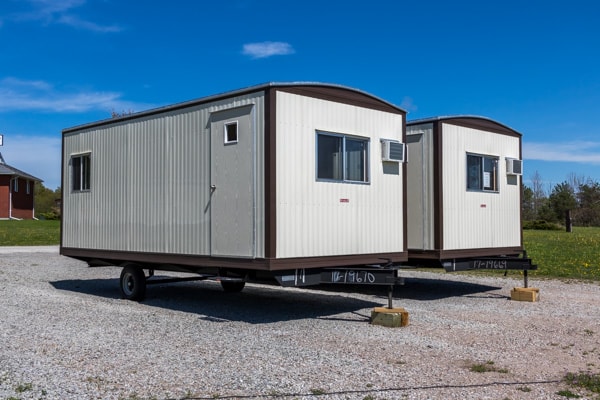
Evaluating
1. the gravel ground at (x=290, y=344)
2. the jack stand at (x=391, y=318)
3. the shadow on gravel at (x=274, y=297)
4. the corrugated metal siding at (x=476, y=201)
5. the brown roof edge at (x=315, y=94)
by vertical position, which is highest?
the brown roof edge at (x=315, y=94)

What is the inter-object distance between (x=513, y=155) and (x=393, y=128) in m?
3.41

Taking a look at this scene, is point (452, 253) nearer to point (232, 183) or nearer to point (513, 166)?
point (513, 166)

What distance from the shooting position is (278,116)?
8.28 metres

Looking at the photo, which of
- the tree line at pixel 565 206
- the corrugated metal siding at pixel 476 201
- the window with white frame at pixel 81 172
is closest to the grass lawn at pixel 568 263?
the corrugated metal siding at pixel 476 201

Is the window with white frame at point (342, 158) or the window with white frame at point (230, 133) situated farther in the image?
the window with white frame at point (342, 158)

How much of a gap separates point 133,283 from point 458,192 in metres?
5.70

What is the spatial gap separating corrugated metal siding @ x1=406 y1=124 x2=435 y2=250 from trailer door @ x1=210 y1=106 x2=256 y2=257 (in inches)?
139

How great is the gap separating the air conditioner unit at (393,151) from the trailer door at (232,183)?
2.20 m

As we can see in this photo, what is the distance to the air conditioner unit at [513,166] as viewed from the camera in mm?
11891

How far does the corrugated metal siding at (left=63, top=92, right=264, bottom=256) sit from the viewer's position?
9.28 meters

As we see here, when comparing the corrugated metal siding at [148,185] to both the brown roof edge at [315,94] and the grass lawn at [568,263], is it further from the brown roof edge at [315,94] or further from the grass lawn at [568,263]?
the grass lawn at [568,263]

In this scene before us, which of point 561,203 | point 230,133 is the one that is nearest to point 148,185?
point 230,133

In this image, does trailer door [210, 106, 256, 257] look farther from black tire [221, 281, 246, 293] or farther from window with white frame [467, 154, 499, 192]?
window with white frame [467, 154, 499, 192]

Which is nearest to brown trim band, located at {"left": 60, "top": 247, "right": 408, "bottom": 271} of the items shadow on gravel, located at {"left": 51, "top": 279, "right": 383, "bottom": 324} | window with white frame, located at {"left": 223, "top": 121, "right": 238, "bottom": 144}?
shadow on gravel, located at {"left": 51, "top": 279, "right": 383, "bottom": 324}
